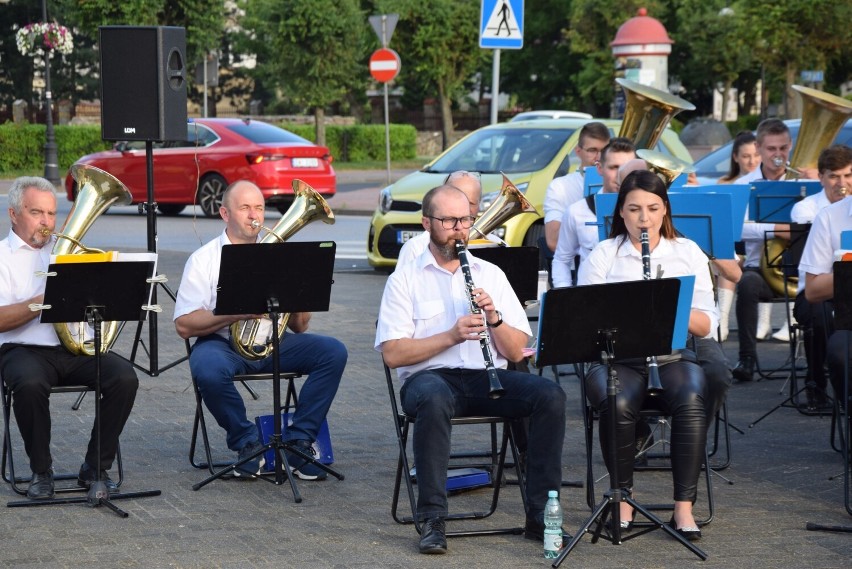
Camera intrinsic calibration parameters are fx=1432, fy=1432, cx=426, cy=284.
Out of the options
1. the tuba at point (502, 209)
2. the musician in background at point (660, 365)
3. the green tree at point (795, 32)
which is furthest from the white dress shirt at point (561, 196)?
the green tree at point (795, 32)

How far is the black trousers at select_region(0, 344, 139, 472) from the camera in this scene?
6.45m

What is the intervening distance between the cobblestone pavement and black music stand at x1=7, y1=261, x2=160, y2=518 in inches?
3.7

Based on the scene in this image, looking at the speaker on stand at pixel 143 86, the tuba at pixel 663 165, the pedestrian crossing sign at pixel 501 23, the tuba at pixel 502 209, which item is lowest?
the tuba at pixel 502 209

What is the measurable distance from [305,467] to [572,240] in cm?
246

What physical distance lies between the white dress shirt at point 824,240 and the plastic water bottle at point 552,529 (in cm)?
228

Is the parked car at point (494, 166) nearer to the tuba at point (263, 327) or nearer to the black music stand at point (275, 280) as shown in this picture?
the tuba at point (263, 327)

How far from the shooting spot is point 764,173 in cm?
1013

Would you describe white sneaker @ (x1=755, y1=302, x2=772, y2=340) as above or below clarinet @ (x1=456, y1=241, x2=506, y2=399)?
below

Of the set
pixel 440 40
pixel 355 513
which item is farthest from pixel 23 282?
pixel 440 40

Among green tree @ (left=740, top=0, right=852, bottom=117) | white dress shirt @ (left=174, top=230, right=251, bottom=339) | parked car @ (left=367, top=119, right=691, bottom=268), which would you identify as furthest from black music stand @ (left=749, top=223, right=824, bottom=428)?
green tree @ (left=740, top=0, right=852, bottom=117)

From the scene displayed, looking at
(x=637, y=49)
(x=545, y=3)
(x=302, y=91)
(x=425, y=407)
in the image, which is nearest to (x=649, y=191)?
(x=425, y=407)

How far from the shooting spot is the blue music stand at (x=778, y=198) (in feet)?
30.6

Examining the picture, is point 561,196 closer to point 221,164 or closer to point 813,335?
point 813,335

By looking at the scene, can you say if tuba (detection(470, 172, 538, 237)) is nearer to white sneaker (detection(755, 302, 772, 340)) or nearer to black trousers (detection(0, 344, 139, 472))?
black trousers (detection(0, 344, 139, 472))
